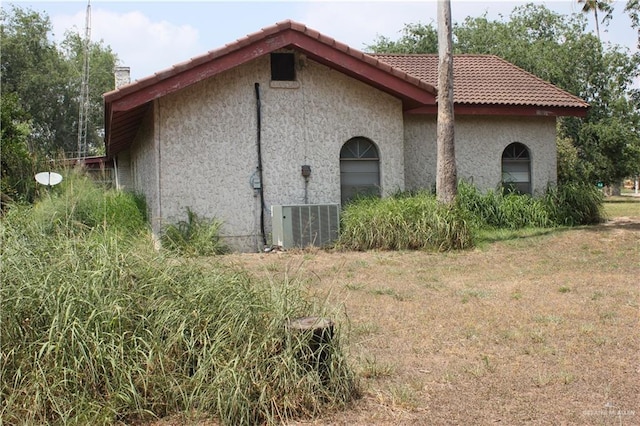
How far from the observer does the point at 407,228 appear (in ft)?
41.0

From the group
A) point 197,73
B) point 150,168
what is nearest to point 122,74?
point 150,168

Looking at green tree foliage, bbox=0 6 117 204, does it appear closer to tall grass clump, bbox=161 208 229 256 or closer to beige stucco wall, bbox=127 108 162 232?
beige stucco wall, bbox=127 108 162 232

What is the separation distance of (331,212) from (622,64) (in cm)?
3028

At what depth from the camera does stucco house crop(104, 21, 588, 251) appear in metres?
12.9

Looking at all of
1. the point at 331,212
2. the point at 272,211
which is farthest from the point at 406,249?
the point at 272,211

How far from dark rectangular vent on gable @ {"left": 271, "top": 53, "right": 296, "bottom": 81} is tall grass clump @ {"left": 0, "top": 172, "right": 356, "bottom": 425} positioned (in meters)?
9.44

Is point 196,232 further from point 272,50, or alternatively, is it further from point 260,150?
point 272,50

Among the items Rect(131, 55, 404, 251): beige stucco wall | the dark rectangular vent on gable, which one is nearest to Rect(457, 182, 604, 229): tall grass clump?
Rect(131, 55, 404, 251): beige stucco wall

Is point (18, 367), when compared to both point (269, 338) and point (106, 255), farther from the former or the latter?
point (269, 338)

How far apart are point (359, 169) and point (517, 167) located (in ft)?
15.9

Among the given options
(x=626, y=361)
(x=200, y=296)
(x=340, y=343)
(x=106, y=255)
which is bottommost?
(x=626, y=361)


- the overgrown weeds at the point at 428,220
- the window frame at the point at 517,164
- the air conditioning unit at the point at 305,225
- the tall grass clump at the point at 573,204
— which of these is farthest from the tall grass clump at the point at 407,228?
the window frame at the point at 517,164

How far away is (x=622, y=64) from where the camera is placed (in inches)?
1462

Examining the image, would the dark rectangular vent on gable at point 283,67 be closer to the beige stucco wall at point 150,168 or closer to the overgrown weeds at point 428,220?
the beige stucco wall at point 150,168
